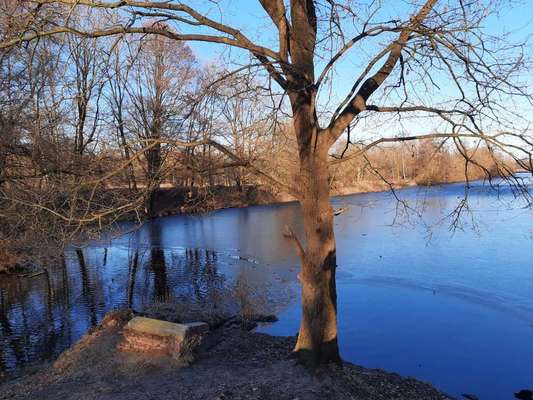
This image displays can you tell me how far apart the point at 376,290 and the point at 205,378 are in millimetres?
7927

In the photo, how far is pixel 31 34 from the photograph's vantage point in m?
5.16

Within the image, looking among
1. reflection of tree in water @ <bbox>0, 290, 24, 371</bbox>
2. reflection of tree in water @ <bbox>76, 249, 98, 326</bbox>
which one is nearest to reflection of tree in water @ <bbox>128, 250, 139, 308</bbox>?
reflection of tree in water @ <bbox>76, 249, 98, 326</bbox>

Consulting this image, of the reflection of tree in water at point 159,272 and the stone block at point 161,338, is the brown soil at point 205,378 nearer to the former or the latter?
the stone block at point 161,338

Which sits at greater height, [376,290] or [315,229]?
[315,229]

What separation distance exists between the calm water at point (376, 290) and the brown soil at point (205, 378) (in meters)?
1.82

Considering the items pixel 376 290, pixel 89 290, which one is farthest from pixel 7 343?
pixel 376 290

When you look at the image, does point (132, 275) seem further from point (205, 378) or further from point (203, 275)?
point (205, 378)

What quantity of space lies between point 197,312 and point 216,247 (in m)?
10.2

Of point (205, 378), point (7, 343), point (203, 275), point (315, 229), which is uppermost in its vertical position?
point (315, 229)

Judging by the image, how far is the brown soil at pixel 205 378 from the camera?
5.31m

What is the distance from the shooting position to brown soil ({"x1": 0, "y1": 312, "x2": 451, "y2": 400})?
5312 millimetres

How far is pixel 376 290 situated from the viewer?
12.8 metres

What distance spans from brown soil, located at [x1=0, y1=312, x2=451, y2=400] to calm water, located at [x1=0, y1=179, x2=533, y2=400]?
5.97ft

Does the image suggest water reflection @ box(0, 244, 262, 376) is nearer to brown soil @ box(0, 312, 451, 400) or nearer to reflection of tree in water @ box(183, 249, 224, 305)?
reflection of tree in water @ box(183, 249, 224, 305)
